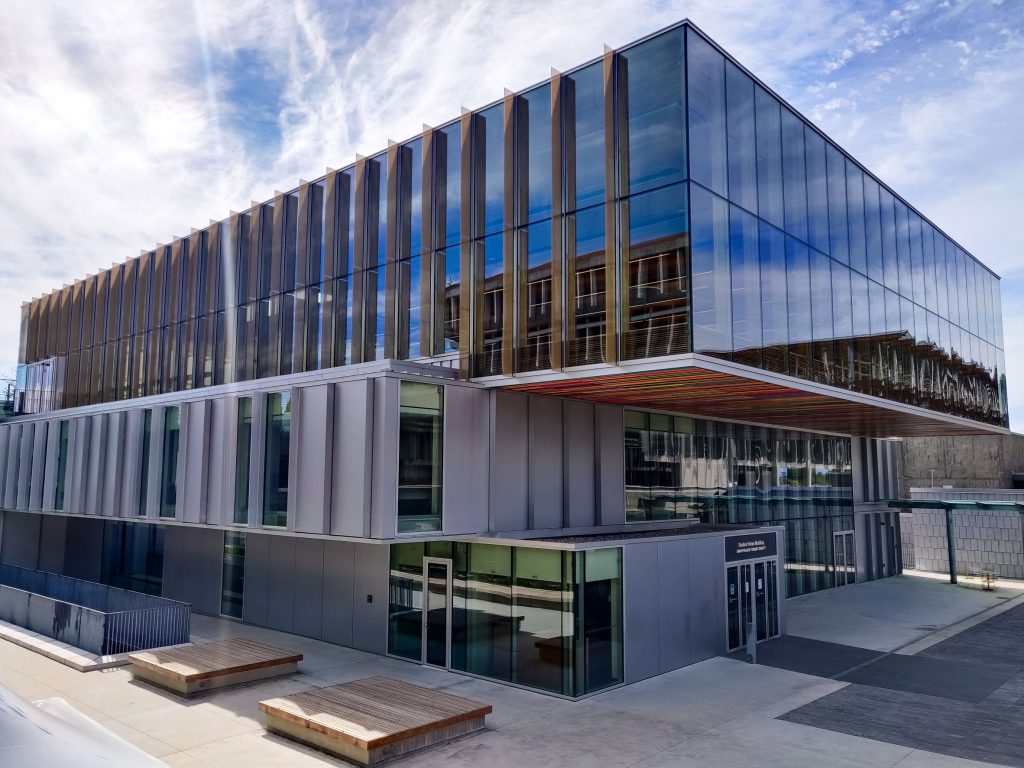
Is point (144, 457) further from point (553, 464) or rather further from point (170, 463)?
point (553, 464)

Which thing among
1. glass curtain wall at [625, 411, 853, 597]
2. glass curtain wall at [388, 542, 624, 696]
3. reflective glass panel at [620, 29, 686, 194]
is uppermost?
reflective glass panel at [620, 29, 686, 194]

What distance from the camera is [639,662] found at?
50.6 feet

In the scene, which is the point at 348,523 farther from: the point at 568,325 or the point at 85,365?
the point at 85,365

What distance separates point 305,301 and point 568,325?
34.4ft

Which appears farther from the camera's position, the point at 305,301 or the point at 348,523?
the point at 305,301

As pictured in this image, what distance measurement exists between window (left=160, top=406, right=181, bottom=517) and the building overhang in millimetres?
9321

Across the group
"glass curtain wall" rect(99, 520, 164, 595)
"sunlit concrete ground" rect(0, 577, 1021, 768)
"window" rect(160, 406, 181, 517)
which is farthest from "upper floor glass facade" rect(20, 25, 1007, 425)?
"sunlit concrete ground" rect(0, 577, 1021, 768)

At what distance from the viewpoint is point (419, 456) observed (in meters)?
15.3

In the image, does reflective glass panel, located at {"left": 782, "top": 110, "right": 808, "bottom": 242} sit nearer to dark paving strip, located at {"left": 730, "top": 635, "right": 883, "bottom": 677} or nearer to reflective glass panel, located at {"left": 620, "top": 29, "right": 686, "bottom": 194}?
reflective glass panel, located at {"left": 620, "top": 29, "right": 686, "bottom": 194}

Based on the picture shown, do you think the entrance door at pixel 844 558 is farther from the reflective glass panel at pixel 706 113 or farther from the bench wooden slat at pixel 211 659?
the bench wooden slat at pixel 211 659

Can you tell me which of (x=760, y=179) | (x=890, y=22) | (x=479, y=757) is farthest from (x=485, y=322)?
(x=890, y=22)

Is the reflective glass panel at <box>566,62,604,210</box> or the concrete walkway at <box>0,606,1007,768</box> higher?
the reflective glass panel at <box>566,62,604,210</box>

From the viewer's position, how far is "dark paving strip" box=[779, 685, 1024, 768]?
453 inches

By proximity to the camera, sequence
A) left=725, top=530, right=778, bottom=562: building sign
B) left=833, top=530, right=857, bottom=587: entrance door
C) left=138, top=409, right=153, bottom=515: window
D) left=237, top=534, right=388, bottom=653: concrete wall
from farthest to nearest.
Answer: left=833, top=530, right=857, bottom=587: entrance door → left=138, top=409, right=153, bottom=515: window → left=725, top=530, right=778, bottom=562: building sign → left=237, top=534, right=388, bottom=653: concrete wall
